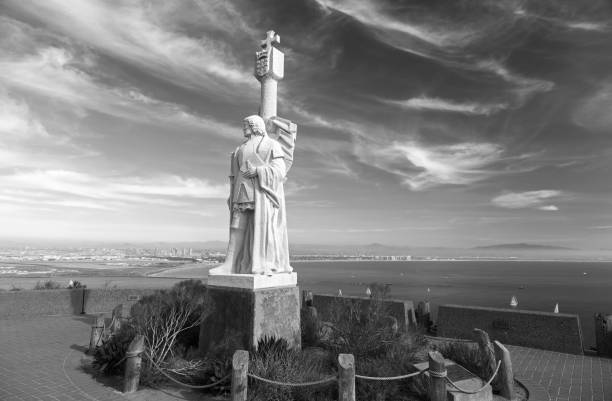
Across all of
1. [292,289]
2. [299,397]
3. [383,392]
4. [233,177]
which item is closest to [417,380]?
[383,392]

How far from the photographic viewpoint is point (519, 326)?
1009 centimetres

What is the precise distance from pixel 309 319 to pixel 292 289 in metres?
1.85

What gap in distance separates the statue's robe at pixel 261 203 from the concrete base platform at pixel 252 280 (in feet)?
0.62

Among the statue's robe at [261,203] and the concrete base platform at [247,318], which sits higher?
the statue's robe at [261,203]

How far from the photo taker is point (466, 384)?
19.0ft

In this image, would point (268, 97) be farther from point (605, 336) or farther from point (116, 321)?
point (605, 336)

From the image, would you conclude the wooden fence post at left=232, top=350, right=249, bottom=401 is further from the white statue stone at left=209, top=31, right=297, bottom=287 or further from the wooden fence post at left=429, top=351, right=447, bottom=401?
the wooden fence post at left=429, top=351, right=447, bottom=401

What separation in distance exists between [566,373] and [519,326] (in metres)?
2.45

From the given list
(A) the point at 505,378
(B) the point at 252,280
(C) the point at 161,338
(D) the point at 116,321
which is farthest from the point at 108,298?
(A) the point at 505,378

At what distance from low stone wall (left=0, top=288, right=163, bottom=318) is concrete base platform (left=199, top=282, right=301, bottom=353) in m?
8.09

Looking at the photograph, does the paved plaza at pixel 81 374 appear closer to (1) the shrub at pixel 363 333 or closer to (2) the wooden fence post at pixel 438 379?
(2) the wooden fence post at pixel 438 379

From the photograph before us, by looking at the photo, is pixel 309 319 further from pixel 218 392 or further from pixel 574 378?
pixel 574 378

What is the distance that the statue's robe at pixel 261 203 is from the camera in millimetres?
7797

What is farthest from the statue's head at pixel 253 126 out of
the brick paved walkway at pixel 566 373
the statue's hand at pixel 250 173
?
the brick paved walkway at pixel 566 373
